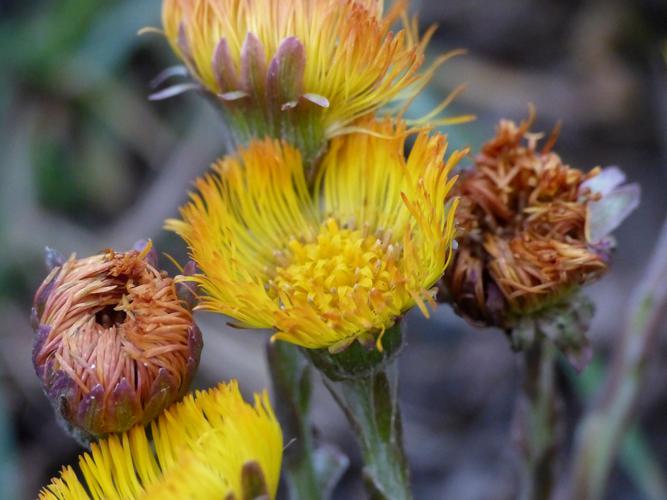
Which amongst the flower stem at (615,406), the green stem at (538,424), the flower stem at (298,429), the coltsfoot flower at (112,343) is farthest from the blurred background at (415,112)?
the coltsfoot flower at (112,343)

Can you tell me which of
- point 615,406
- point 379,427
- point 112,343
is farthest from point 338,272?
point 615,406

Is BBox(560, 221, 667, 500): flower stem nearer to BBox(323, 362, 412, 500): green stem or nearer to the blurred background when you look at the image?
BBox(323, 362, 412, 500): green stem

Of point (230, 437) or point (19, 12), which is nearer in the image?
point (230, 437)

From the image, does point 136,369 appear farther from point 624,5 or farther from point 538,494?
point 624,5

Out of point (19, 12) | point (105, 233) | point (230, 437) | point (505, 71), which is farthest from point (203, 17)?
point (19, 12)

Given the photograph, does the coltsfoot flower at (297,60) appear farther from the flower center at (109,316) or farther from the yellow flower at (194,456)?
the yellow flower at (194,456)

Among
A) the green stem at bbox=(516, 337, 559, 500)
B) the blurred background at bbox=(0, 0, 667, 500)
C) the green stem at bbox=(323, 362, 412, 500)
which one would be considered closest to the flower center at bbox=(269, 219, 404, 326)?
the green stem at bbox=(323, 362, 412, 500)
